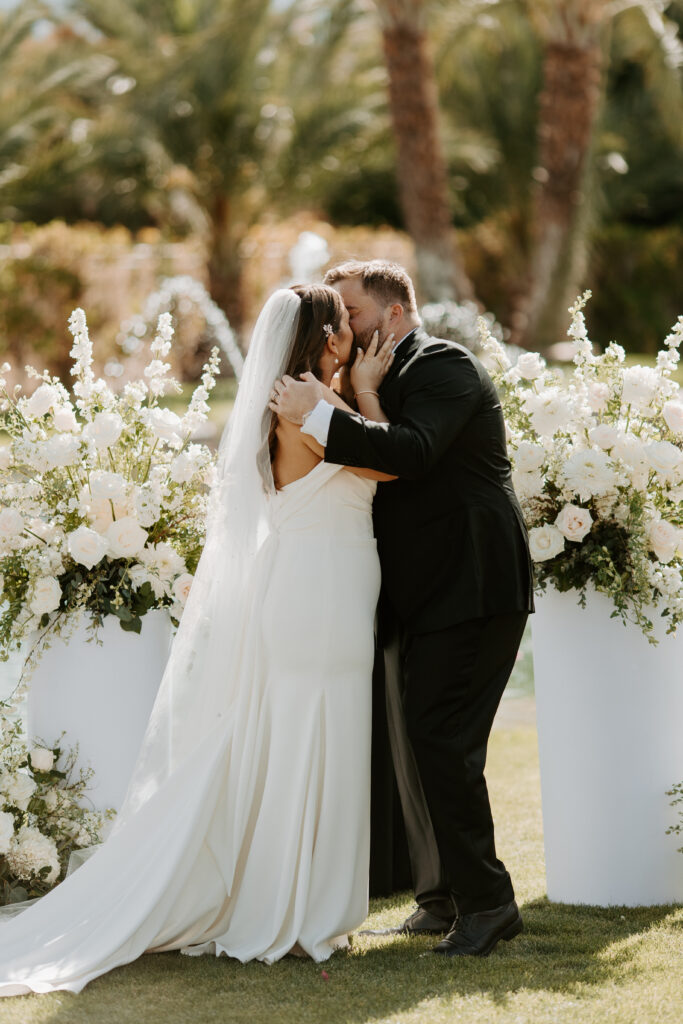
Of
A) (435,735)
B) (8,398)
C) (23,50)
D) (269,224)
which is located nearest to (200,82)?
(269,224)

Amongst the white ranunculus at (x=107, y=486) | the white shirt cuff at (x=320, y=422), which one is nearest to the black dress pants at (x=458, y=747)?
the white shirt cuff at (x=320, y=422)

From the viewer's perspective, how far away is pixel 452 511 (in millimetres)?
4148

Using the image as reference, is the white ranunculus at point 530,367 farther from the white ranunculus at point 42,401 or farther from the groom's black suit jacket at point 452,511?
the white ranunculus at point 42,401

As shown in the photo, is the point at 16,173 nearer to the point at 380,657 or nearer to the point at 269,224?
the point at 269,224

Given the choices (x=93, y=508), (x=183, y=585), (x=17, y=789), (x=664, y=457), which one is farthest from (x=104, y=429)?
(x=664, y=457)

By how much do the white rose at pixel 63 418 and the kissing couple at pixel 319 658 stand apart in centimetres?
66

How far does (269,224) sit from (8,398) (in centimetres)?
1523

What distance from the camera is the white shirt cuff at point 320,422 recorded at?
4.00 metres

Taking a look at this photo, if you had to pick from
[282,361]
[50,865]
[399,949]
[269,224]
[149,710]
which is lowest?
[399,949]

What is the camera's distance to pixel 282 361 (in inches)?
166

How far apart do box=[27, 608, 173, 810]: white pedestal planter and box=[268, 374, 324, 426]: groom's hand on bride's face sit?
3.44 ft

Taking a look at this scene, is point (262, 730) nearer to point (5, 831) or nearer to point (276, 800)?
point (276, 800)

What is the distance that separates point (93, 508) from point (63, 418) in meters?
0.34

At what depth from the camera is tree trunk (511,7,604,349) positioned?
16.4 meters
